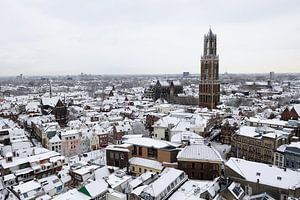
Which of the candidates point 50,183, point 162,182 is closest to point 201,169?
point 162,182

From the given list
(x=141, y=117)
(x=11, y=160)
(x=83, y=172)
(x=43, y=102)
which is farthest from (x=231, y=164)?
(x=43, y=102)

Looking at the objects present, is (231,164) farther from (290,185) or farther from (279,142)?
(279,142)

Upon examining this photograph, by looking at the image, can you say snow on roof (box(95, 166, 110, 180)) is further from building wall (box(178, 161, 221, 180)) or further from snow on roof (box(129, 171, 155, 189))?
building wall (box(178, 161, 221, 180))

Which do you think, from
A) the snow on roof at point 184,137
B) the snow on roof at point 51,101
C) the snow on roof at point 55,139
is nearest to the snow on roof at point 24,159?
the snow on roof at point 55,139

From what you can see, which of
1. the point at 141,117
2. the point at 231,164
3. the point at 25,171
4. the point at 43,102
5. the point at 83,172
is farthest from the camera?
the point at 43,102

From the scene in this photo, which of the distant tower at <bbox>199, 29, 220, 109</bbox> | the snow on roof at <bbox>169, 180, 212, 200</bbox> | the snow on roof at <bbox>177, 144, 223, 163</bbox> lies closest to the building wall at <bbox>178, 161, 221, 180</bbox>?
Answer: the snow on roof at <bbox>177, 144, 223, 163</bbox>

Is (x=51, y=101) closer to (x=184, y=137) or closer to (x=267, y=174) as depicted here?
(x=184, y=137)

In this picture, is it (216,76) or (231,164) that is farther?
(216,76)
